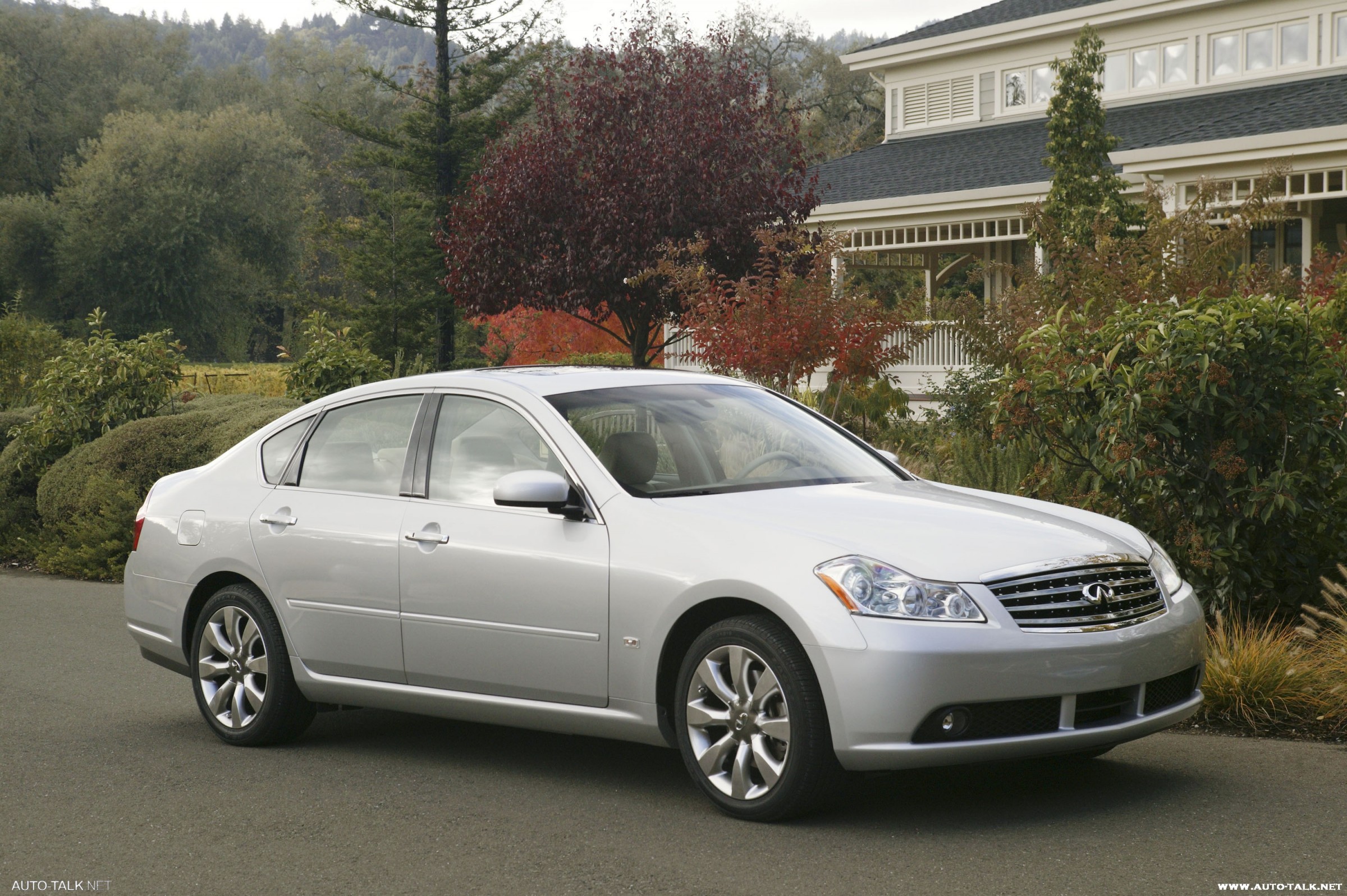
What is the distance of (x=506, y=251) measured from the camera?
21422 mm

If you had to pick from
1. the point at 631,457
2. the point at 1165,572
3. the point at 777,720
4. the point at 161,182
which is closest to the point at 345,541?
the point at 631,457

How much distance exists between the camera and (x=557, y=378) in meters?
6.75

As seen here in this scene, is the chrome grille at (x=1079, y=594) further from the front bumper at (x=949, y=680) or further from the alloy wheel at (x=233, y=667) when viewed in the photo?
the alloy wheel at (x=233, y=667)

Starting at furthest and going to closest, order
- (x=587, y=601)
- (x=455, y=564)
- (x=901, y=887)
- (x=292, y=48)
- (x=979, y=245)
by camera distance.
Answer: (x=292, y=48) → (x=979, y=245) → (x=455, y=564) → (x=587, y=601) → (x=901, y=887)

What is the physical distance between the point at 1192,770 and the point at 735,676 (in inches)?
81.2

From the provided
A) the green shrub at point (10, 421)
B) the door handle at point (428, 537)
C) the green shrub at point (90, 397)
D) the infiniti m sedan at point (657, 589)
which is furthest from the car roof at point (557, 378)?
the green shrub at point (10, 421)

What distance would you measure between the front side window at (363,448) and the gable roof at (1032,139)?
16.1 metres

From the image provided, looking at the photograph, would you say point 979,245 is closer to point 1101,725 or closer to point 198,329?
point 1101,725

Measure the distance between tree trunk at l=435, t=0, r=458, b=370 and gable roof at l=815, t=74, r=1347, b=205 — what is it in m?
7.35

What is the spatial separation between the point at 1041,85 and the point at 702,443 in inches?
962

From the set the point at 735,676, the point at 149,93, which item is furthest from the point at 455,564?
the point at 149,93

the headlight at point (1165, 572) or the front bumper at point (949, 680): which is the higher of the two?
the headlight at point (1165, 572)

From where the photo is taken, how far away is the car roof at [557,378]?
6.64m

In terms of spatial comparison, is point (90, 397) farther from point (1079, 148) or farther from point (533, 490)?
point (1079, 148)
